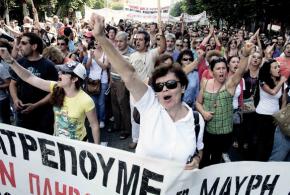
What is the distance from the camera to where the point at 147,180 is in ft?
8.39

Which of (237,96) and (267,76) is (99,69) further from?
(267,76)

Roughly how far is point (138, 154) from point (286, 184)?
3.80 feet

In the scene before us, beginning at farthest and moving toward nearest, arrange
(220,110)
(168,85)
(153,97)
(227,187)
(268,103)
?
(268,103), (220,110), (227,187), (168,85), (153,97)

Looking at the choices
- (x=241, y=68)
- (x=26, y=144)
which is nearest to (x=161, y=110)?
(x=26, y=144)

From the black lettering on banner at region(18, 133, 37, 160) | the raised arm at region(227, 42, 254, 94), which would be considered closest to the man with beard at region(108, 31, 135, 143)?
the raised arm at region(227, 42, 254, 94)

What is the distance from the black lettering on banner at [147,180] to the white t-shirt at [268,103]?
3072 mm

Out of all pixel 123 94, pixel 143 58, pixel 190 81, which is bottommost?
pixel 123 94

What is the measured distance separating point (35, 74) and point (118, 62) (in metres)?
2.48

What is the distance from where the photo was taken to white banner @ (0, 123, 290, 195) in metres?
2.55

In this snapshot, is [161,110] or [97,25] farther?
[161,110]

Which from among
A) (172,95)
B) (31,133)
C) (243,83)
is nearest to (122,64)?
(172,95)

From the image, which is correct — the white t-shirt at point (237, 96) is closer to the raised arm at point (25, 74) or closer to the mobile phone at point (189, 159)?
the raised arm at point (25, 74)

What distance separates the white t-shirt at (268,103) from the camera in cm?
517

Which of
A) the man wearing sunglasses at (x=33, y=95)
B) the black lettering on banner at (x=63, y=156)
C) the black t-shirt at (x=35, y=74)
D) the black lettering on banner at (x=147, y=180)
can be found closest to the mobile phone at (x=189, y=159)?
the black lettering on banner at (x=147, y=180)
